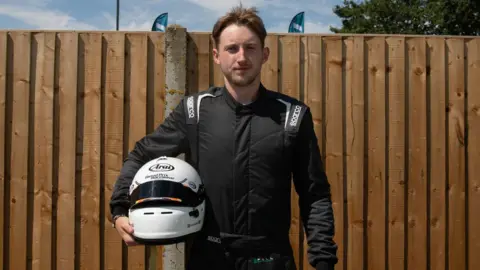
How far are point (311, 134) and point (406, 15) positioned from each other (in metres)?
28.3

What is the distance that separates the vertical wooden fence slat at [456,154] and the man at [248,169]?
2.12 metres

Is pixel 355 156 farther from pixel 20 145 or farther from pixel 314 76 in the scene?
pixel 20 145

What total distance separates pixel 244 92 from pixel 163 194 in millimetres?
611

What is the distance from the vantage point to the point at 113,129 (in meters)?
Result: 3.54

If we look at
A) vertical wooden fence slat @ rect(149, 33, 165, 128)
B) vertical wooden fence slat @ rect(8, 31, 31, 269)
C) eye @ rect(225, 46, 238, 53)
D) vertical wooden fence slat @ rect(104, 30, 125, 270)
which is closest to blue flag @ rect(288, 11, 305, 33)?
vertical wooden fence slat @ rect(149, 33, 165, 128)

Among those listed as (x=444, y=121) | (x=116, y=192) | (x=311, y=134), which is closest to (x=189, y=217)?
(x=116, y=192)

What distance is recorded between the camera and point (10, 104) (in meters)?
3.59

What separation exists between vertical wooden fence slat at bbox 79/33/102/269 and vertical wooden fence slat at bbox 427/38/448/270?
274cm

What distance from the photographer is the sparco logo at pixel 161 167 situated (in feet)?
6.63

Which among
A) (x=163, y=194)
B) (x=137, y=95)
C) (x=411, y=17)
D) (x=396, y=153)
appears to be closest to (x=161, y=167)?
(x=163, y=194)

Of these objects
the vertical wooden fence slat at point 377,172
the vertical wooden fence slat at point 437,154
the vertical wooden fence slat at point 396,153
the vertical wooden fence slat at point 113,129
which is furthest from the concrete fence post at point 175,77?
the vertical wooden fence slat at point 437,154

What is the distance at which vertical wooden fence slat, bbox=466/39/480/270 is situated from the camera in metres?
3.68

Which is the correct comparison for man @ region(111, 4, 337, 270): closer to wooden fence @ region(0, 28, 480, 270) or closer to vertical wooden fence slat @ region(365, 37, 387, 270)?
wooden fence @ region(0, 28, 480, 270)

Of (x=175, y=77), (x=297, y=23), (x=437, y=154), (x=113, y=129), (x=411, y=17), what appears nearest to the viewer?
(x=175, y=77)
